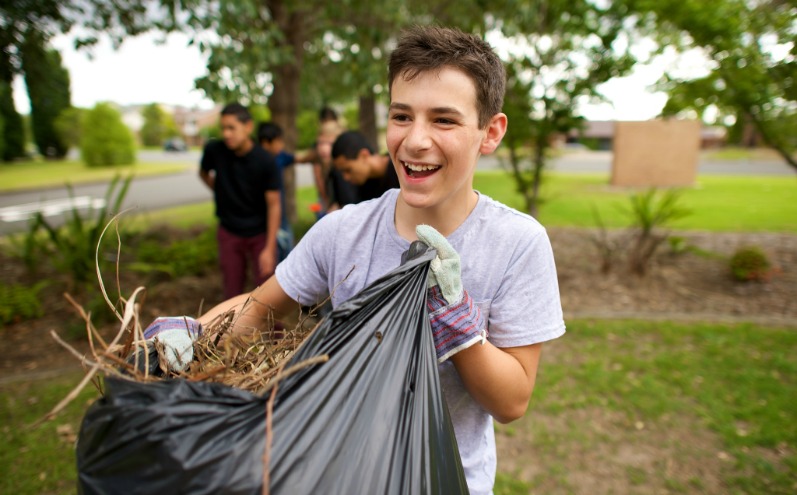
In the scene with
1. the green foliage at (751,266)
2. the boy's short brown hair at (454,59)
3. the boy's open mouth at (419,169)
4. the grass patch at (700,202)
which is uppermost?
the boy's short brown hair at (454,59)

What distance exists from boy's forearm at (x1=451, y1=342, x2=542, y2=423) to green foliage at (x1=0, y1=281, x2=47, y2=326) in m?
5.35

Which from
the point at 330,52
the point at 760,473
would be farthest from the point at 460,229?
the point at 330,52

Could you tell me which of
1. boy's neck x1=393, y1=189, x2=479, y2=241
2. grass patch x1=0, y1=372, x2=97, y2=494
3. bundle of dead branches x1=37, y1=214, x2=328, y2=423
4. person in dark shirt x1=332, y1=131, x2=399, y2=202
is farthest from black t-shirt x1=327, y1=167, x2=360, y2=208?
bundle of dead branches x1=37, y1=214, x2=328, y2=423

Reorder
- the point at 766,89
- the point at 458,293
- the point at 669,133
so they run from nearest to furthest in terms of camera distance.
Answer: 1. the point at 458,293
2. the point at 766,89
3. the point at 669,133

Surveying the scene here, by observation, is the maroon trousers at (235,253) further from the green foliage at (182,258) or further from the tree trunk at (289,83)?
the tree trunk at (289,83)

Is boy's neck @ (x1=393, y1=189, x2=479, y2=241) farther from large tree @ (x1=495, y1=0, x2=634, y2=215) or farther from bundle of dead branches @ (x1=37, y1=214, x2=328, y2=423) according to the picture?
large tree @ (x1=495, y1=0, x2=634, y2=215)

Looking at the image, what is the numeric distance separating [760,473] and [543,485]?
1200mm

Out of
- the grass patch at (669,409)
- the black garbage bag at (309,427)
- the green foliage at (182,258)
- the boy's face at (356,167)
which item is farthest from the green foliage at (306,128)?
the black garbage bag at (309,427)

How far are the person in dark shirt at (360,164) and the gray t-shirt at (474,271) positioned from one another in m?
2.24

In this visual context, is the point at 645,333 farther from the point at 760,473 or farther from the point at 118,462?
the point at 118,462

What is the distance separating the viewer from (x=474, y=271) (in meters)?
1.33

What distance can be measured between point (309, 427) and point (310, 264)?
69cm

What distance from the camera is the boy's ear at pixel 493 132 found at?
1384mm

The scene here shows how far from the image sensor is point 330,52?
25.8 feet
